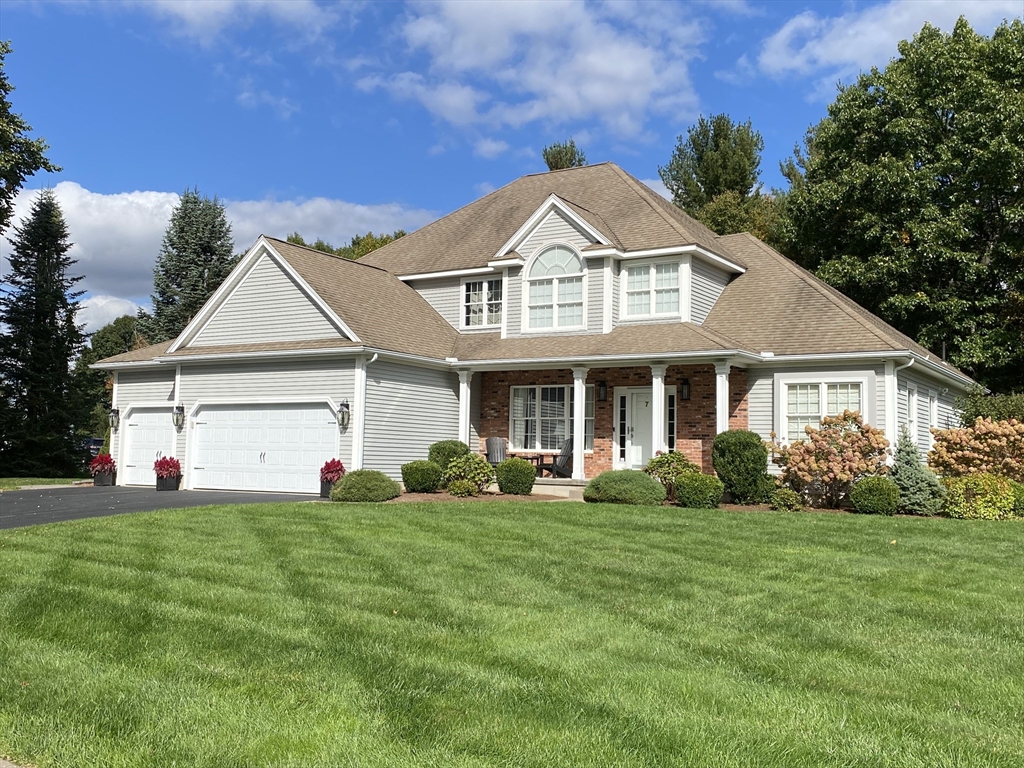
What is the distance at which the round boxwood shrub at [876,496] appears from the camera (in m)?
16.9

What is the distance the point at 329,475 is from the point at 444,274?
7736mm

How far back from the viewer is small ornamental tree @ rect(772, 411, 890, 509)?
17.8 metres

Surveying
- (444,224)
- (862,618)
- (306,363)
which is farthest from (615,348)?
(862,618)

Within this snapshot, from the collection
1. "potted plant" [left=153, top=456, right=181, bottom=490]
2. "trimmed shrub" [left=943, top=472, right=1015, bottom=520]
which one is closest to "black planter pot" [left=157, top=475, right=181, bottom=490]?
"potted plant" [left=153, top=456, right=181, bottom=490]

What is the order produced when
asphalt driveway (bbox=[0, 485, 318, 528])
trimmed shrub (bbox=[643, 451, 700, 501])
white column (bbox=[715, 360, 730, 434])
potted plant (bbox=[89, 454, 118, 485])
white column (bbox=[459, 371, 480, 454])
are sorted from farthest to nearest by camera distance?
potted plant (bbox=[89, 454, 118, 485]), white column (bbox=[459, 371, 480, 454]), white column (bbox=[715, 360, 730, 434]), trimmed shrub (bbox=[643, 451, 700, 501]), asphalt driveway (bbox=[0, 485, 318, 528])

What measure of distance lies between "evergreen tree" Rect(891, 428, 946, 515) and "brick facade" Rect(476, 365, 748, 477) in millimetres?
3876

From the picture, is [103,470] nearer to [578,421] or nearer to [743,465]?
[578,421]

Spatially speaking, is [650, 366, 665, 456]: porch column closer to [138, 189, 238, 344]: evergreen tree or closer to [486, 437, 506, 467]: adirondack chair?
[486, 437, 506, 467]: adirondack chair

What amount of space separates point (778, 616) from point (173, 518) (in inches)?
372

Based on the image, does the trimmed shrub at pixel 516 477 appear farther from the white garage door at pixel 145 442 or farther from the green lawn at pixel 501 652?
the white garage door at pixel 145 442

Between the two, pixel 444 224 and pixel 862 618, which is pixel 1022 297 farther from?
pixel 862 618

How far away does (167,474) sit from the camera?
21938 mm

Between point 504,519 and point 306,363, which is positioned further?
point 306,363

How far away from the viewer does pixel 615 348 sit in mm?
20688
